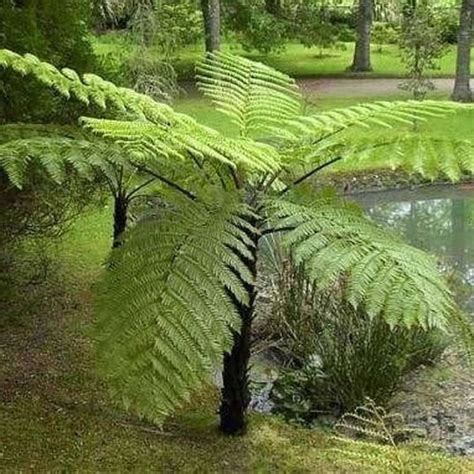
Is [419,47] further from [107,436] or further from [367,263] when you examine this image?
[367,263]

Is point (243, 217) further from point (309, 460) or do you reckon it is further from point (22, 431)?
point (22, 431)

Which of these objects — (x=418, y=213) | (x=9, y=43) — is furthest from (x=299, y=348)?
(x=418, y=213)

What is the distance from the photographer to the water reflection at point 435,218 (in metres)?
8.06

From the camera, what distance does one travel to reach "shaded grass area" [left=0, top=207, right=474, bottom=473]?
3.14m

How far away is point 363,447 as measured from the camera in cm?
338

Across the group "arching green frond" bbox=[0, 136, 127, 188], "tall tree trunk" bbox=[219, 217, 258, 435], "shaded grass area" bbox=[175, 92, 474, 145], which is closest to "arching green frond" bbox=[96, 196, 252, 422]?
"arching green frond" bbox=[0, 136, 127, 188]

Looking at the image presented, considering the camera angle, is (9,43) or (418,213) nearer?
(9,43)

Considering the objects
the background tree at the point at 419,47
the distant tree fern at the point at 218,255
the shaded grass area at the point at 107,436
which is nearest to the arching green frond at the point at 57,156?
the distant tree fern at the point at 218,255

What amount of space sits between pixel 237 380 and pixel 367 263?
3.15 feet

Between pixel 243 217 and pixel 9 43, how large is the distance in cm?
199

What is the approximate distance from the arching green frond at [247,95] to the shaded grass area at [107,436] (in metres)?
1.32

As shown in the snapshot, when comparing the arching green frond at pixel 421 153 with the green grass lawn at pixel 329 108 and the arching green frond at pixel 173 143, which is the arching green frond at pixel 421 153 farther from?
the green grass lawn at pixel 329 108

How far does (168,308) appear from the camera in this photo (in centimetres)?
257

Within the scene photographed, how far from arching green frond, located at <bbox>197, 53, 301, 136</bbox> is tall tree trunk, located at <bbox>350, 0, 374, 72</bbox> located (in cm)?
1516
